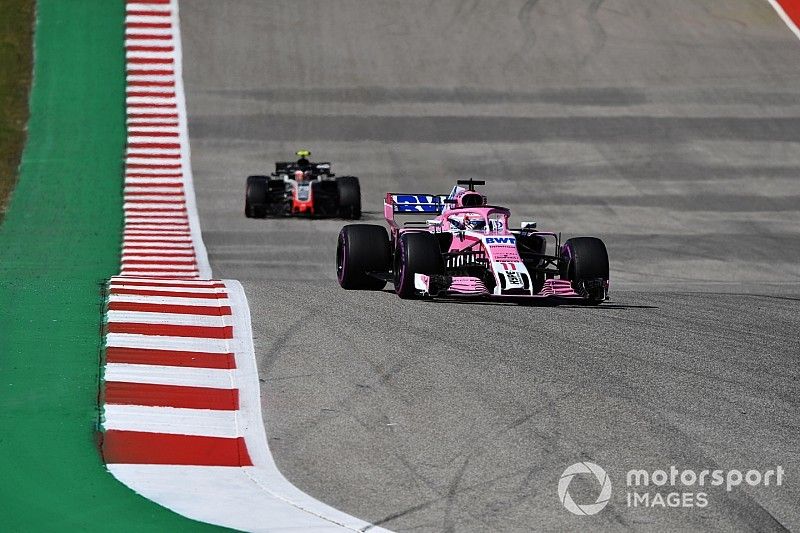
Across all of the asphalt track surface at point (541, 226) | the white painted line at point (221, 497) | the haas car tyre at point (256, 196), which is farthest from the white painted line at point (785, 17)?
the white painted line at point (221, 497)

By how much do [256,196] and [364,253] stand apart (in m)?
9.14

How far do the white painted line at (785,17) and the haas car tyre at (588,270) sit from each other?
22.9 meters

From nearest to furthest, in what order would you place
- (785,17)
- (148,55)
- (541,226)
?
(541,226), (148,55), (785,17)

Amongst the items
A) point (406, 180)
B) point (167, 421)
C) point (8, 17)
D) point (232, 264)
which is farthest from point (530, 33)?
point (167, 421)

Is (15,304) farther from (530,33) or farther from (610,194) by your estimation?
(530,33)

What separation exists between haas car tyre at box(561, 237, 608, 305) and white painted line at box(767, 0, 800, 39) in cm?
2286

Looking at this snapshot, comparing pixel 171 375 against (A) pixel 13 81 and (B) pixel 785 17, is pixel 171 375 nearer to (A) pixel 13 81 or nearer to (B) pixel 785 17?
(A) pixel 13 81

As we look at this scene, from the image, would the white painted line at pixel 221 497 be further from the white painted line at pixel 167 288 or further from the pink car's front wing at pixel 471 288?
the pink car's front wing at pixel 471 288

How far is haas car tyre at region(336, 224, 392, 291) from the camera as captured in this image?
49.7 ft

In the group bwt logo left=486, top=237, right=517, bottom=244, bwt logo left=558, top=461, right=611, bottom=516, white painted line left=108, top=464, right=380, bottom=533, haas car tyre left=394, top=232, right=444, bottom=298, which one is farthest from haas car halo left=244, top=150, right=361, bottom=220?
bwt logo left=558, top=461, right=611, bottom=516

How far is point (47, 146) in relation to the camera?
27.6 metres

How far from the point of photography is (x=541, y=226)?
24.5m

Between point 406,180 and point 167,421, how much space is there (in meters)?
18.3

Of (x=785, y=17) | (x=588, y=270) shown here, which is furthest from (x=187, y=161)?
(x=785, y=17)
